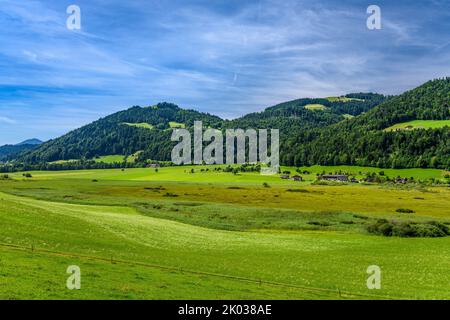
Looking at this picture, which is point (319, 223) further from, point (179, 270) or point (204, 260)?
point (179, 270)

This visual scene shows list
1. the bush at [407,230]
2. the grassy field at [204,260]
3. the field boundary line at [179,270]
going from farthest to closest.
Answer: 1. the bush at [407,230]
2. the field boundary line at [179,270]
3. the grassy field at [204,260]

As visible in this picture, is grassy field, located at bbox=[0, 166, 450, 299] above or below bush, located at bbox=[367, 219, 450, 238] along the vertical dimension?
above

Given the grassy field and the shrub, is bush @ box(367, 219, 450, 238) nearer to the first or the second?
the grassy field

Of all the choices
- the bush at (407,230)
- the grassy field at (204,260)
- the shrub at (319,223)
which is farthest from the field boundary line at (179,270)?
the shrub at (319,223)

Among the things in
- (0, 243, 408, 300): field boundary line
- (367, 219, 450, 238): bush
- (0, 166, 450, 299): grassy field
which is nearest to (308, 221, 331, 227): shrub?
(0, 166, 450, 299): grassy field

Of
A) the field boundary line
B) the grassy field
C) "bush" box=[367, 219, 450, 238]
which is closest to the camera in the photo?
the grassy field

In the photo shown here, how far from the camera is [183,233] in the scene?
62062 millimetres

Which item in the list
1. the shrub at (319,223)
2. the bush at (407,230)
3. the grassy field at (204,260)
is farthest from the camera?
Answer: the shrub at (319,223)

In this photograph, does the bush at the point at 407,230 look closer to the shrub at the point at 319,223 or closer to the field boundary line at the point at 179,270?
the shrub at the point at 319,223

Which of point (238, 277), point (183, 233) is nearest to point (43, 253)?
point (238, 277)

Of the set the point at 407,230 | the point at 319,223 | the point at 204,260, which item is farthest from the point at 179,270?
the point at 319,223

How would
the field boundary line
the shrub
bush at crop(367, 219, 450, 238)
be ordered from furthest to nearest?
the shrub
bush at crop(367, 219, 450, 238)
the field boundary line
